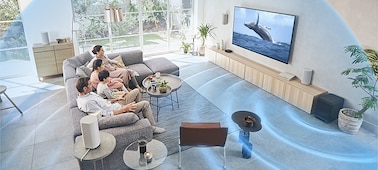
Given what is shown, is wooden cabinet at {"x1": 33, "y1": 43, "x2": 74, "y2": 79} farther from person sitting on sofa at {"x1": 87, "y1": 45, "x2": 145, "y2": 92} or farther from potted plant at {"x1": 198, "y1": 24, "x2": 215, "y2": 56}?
potted plant at {"x1": 198, "y1": 24, "x2": 215, "y2": 56}

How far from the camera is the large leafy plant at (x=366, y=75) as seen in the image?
370cm

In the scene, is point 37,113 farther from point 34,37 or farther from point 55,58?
point 34,37

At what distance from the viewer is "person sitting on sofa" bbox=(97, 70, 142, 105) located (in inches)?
151

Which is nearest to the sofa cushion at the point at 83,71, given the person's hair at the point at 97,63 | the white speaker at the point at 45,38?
the person's hair at the point at 97,63

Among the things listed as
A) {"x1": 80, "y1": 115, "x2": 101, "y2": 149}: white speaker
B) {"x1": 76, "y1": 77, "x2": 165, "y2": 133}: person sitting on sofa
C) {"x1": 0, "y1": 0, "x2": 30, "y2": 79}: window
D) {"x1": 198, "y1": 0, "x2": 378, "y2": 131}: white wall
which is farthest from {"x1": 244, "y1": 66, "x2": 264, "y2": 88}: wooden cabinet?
{"x1": 0, "y1": 0, "x2": 30, "y2": 79}: window

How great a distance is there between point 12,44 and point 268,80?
538 centimetres

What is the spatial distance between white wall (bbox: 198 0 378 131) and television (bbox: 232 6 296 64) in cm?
12

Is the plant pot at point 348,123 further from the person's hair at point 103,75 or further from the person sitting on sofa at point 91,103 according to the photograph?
the person's hair at point 103,75

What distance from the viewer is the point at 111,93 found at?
4023mm

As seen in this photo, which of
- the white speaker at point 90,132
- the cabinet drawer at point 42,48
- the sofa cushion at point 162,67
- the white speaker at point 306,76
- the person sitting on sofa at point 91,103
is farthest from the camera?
the cabinet drawer at point 42,48

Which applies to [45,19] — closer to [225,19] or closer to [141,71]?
[141,71]

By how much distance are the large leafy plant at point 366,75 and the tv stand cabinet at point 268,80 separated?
0.65 m

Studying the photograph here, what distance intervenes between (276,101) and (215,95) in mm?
1121

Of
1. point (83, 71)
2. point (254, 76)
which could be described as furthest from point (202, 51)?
point (83, 71)
